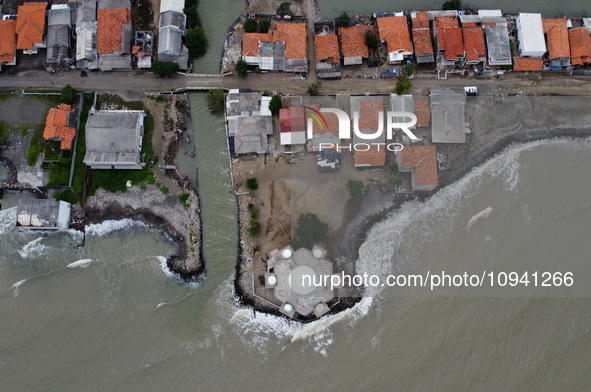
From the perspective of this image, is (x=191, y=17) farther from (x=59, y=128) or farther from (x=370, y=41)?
(x=370, y=41)

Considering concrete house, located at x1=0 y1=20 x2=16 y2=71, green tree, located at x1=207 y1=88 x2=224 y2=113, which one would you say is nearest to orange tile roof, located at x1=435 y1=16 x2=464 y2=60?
green tree, located at x1=207 y1=88 x2=224 y2=113

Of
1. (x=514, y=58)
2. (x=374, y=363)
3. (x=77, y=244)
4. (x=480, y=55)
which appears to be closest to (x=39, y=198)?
(x=77, y=244)

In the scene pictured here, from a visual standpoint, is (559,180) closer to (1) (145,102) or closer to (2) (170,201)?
(2) (170,201)

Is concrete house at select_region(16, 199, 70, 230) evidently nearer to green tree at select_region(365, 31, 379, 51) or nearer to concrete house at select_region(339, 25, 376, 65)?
concrete house at select_region(339, 25, 376, 65)

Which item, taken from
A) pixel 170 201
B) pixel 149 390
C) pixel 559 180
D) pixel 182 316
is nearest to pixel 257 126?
pixel 170 201

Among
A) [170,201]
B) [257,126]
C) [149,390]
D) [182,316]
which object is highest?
[257,126]

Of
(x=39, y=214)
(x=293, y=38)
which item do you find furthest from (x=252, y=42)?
(x=39, y=214)

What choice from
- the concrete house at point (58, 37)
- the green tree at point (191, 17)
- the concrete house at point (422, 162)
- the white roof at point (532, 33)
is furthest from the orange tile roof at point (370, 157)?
the concrete house at point (58, 37)

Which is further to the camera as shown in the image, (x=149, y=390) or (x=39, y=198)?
(x=39, y=198)

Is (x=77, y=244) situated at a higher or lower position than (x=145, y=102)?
lower
